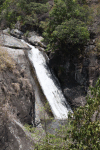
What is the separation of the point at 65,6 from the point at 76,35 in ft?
10.4

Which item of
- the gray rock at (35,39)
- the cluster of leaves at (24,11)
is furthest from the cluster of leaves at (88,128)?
the cluster of leaves at (24,11)

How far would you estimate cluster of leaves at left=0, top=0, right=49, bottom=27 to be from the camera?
65.4 feet

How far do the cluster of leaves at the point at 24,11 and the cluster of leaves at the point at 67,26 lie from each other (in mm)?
5934

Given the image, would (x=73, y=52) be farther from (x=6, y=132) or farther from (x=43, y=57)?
(x=6, y=132)

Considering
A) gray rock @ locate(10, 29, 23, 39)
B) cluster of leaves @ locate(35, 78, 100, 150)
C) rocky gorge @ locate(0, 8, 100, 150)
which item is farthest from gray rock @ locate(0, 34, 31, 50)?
cluster of leaves @ locate(35, 78, 100, 150)

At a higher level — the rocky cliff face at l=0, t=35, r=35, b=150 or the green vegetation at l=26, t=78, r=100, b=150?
the green vegetation at l=26, t=78, r=100, b=150

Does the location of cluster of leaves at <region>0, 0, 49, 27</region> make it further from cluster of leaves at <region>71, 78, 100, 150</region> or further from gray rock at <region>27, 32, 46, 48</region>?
cluster of leaves at <region>71, 78, 100, 150</region>

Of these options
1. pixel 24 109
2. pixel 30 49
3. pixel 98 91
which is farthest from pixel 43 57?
pixel 98 91

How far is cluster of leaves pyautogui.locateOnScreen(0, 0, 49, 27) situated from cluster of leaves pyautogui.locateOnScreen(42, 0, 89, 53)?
19.5 ft

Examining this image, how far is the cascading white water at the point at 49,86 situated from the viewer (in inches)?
456

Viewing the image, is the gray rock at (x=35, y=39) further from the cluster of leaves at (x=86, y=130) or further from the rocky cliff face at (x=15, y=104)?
the cluster of leaves at (x=86, y=130)

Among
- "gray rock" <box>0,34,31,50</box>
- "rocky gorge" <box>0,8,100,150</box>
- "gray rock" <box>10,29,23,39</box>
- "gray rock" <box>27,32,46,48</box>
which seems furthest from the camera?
"gray rock" <box>10,29,23,39</box>

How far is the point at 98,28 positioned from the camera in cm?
1484

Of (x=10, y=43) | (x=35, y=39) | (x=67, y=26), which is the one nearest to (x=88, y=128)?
(x=67, y=26)
